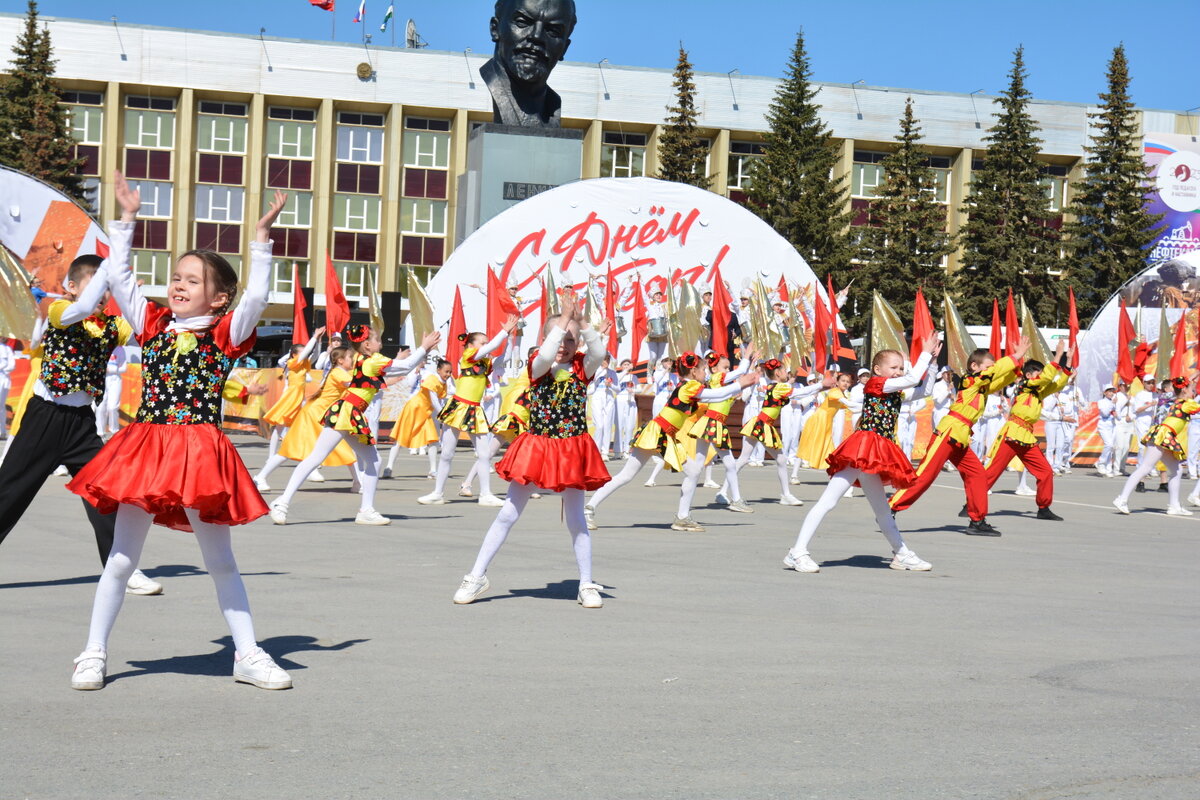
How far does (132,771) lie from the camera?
176 inches

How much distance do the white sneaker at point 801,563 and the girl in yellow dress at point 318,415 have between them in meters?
5.27

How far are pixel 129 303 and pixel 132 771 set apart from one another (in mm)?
2051

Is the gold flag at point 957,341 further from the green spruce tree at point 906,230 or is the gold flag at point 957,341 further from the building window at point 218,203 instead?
the building window at point 218,203

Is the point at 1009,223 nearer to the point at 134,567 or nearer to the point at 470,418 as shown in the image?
the point at 470,418

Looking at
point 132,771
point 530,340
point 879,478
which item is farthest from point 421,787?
point 530,340

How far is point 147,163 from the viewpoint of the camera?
6006 centimetres

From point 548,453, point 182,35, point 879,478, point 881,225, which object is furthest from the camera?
point 182,35

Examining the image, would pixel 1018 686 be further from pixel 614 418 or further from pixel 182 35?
pixel 182 35

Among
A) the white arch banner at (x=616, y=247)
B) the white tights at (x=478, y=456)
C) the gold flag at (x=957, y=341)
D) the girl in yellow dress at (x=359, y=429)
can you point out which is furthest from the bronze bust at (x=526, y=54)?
the girl in yellow dress at (x=359, y=429)

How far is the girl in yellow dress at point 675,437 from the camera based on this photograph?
13.7 meters

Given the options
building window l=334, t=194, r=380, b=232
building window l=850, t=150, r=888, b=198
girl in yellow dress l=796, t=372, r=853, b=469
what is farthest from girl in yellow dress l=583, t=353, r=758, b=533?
building window l=850, t=150, r=888, b=198

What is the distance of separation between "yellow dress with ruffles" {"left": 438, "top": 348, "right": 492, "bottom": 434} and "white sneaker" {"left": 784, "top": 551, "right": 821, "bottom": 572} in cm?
546

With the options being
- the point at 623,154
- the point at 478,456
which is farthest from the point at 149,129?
the point at 478,456

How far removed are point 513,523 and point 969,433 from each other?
6.92 metres
